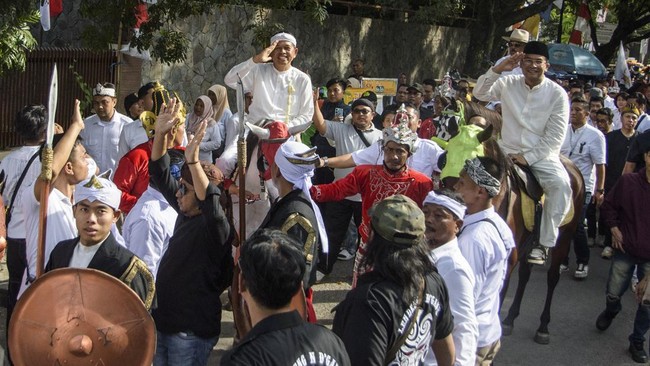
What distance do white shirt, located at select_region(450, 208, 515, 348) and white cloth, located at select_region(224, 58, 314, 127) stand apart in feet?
12.6

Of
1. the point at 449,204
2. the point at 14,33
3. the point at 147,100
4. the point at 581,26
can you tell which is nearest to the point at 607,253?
the point at 147,100

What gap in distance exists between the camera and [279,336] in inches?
115

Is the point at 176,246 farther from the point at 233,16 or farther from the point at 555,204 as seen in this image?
the point at 233,16

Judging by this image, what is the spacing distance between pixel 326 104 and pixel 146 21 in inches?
134

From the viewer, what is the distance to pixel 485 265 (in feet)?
15.1

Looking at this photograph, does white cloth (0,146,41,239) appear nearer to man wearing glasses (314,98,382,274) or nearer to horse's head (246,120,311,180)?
horse's head (246,120,311,180)

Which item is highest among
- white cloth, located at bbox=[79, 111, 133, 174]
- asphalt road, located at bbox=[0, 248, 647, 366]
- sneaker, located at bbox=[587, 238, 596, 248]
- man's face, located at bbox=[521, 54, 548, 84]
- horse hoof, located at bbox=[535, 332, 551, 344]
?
man's face, located at bbox=[521, 54, 548, 84]

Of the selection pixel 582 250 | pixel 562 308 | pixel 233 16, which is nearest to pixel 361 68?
pixel 233 16

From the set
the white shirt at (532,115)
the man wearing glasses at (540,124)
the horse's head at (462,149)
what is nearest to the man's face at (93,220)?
the horse's head at (462,149)

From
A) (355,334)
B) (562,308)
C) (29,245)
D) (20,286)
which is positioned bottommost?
(562,308)

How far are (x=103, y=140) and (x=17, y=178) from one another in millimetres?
2726

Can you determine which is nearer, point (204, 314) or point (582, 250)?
point (204, 314)

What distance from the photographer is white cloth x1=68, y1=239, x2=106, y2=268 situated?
431 centimetres

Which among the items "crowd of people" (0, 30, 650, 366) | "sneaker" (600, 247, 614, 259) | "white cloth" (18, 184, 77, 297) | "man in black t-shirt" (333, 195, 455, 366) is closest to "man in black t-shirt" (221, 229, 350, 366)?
"crowd of people" (0, 30, 650, 366)
